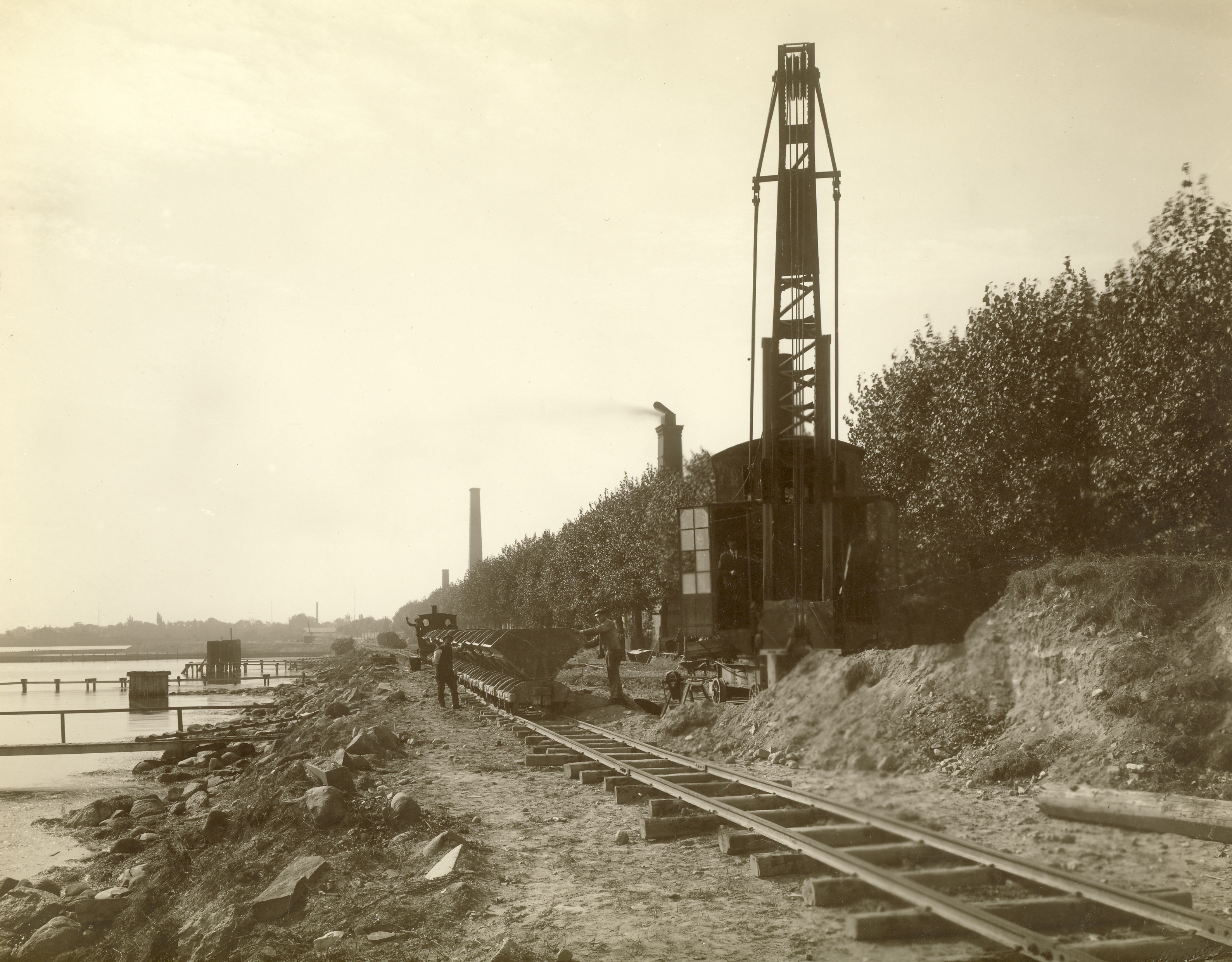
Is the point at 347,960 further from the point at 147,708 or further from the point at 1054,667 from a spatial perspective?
the point at 147,708

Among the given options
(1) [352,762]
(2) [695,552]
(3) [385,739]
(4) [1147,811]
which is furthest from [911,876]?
(2) [695,552]

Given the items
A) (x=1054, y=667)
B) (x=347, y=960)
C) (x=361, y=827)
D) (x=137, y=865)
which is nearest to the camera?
(x=347, y=960)

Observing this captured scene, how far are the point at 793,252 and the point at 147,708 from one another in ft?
92.8

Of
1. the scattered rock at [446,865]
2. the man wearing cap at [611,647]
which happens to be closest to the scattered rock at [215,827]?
the scattered rock at [446,865]

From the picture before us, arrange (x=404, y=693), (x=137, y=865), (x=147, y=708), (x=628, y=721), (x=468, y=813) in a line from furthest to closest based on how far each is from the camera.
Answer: (x=147, y=708)
(x=404, y=693)
(x=628, y=721)
(x=137, y=865)
(x=468, y=813)

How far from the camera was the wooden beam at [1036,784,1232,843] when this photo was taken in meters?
7.89

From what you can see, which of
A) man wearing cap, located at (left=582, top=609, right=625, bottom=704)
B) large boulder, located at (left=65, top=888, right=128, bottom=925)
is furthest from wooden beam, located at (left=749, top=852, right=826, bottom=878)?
man wearing cap, located at (left=582, top=609, right=625, bottom=704)

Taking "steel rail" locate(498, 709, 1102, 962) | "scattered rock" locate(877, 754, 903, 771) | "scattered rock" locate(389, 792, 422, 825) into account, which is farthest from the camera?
"scattered rock" locate(877, 754, 903, 771)

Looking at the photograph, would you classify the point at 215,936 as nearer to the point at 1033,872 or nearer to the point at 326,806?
the point at 326,806

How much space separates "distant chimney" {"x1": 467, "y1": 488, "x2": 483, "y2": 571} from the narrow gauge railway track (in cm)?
8670

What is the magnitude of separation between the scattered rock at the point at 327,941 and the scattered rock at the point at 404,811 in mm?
2869

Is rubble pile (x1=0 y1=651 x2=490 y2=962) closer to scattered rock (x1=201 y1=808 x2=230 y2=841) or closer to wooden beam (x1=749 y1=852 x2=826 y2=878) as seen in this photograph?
scattered rock (x1=201 y1=808 x2=230 y2=841)

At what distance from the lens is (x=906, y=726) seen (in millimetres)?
12695

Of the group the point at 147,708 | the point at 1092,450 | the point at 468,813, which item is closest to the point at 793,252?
the point at 1092,450
